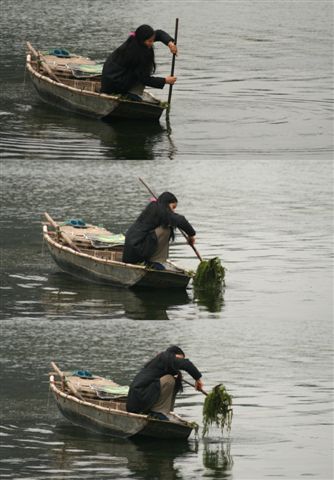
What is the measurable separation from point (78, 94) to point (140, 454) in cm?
1107

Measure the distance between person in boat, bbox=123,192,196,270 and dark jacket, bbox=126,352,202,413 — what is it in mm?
3902

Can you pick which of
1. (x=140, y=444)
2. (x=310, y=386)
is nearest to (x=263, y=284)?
(x=310, y=386)

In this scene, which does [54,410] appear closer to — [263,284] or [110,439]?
[110,439]

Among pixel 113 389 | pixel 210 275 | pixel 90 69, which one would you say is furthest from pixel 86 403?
pixel 90 69

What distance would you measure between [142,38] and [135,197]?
2096 mm

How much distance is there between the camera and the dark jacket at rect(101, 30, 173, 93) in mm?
29516

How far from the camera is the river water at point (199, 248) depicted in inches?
802

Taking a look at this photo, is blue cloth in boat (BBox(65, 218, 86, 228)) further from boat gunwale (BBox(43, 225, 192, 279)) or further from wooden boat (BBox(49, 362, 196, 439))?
wooden boat (BBox(49, 362, 196, 439))

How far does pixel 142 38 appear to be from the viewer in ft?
96.6

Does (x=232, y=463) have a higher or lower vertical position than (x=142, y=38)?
lower

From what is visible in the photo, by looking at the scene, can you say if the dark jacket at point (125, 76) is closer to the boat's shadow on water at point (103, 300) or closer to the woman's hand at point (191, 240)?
the boat's shadow on water at point (103, 300)

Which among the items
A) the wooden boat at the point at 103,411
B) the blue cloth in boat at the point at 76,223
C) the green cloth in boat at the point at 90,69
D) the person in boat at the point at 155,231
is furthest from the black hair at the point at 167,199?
the green cloth in boat at the point at 90,69

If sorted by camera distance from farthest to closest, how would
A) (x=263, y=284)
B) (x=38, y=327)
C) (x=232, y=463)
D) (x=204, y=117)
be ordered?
(x=204, y=117) < (x=263, y=284) < (x=38, y=327) < (x=232, y=463)

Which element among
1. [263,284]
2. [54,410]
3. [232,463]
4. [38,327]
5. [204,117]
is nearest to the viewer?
[232,463]
